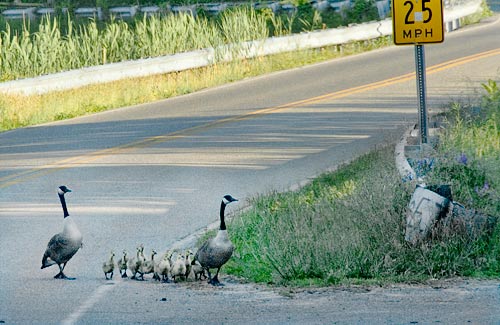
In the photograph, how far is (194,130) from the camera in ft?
68.8

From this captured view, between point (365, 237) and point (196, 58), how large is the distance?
57.4 ft

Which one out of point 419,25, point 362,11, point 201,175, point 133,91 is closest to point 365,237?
point 419,25

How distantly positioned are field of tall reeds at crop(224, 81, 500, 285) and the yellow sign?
119cm

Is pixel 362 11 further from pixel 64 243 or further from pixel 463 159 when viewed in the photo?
pixel 64 243

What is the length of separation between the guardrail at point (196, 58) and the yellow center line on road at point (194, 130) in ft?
12.5

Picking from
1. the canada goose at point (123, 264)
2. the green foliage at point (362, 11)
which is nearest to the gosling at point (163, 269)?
the canada goose at point (123, 264)

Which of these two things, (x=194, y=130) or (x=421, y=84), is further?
(x=194, y=130)

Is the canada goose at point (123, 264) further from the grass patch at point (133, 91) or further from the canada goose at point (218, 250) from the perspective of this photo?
the grass patch at point (133, 91)

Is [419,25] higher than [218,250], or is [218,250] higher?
[419,25]

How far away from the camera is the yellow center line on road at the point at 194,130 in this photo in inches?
669

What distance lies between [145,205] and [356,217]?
11.4 ft

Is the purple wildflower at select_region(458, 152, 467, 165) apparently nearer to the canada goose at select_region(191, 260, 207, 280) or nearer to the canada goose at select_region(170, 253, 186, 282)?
the canada goose at select_region(191, 260, 207, 280)

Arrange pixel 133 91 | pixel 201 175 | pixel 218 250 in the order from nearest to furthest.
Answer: pixel 218 250, pixel 201 175, pixel 133 91

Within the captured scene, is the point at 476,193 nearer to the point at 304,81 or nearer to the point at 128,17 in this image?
the point at 304,81
